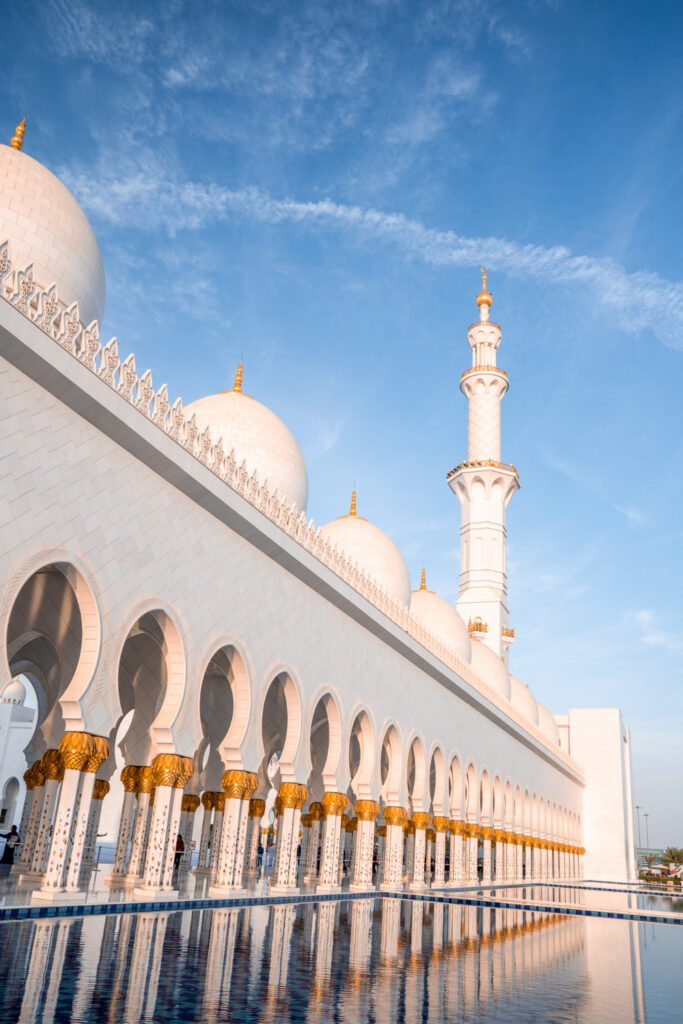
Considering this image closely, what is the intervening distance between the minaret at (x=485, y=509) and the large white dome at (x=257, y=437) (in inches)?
594

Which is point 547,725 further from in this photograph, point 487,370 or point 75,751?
point 75,751

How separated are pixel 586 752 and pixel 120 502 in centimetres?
3229

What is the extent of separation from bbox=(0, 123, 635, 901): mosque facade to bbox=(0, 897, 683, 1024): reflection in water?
5.27 ft

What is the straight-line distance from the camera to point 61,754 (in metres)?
7.12

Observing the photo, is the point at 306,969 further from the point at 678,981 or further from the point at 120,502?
the point at 120,502

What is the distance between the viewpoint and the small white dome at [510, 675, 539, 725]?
26769mm

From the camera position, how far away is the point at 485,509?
2759cm

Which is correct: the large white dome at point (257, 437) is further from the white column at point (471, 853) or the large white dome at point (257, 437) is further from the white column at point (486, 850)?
the white column at point (486, 850)

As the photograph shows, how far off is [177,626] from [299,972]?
4.19 meters


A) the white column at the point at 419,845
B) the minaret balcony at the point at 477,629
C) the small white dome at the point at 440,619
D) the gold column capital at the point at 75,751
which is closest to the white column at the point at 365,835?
the white column at the point at 419,845

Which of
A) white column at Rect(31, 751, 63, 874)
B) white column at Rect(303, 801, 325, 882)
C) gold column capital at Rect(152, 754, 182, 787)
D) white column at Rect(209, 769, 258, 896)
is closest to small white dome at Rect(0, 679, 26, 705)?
white column at Rect(303, 801, 325, 882)

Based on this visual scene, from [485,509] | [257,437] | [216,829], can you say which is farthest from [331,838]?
[485,509]

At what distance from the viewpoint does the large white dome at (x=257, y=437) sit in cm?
1207

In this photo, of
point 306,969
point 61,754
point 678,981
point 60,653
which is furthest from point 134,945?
point 60,653
